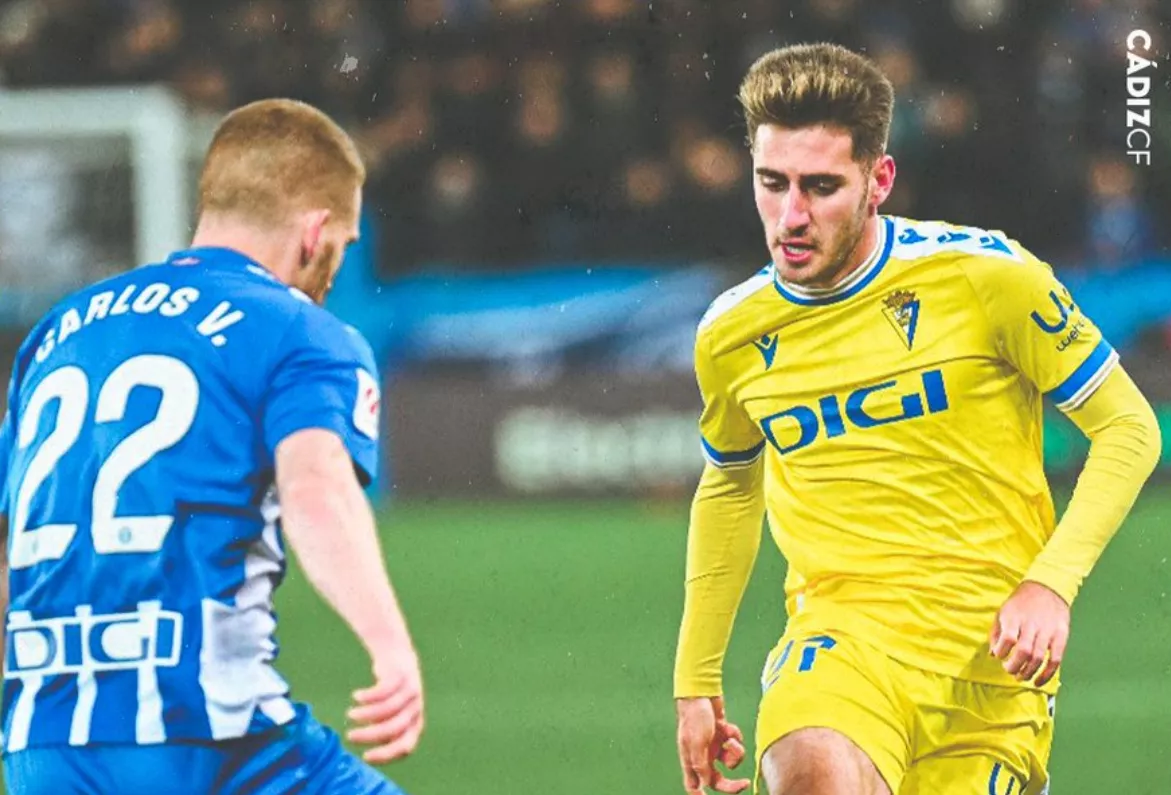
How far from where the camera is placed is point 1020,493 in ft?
15.1

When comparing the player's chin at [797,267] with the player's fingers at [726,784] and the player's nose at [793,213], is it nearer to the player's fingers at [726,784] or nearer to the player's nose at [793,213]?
the player's nose at [793,213]

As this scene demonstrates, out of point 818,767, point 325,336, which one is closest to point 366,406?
point 325,336

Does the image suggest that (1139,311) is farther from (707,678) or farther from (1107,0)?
(707,678)

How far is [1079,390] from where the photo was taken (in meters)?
4.46

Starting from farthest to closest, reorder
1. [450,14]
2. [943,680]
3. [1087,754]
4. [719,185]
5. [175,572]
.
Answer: [450,14], [719,185], [1087,754], [943,680], [175,572]

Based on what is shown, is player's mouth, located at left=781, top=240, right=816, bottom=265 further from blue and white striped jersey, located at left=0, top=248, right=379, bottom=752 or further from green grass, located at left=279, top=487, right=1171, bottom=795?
green grass, located at left=279, top=487, right=1171, bottom=795

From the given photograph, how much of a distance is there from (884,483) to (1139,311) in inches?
376

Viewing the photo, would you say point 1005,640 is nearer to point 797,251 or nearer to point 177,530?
point 797,251

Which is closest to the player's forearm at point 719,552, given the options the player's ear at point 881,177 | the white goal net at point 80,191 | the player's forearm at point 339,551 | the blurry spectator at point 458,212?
the player's ear at point 881,177

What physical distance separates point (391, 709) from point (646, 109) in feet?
34.9

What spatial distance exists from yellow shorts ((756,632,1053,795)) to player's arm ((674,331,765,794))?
236 millimetres

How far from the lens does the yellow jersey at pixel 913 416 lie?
4.50 metres

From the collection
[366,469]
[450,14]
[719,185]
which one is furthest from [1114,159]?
[366,469]

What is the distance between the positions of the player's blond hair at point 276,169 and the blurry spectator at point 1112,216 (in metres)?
10.5
